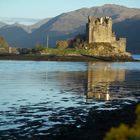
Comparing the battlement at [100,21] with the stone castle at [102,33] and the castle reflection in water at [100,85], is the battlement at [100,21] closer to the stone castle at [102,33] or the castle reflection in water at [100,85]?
the stone castle at [102,33]

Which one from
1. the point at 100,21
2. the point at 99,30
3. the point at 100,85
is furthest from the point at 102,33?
the point at 100,85

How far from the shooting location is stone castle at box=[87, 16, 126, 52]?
138 meters

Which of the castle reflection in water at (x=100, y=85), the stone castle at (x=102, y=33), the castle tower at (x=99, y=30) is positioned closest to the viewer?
the castle reflection in water at (x=100, y=85)

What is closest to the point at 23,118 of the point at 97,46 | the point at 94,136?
the point at 94,136

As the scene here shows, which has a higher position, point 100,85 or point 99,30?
point 99,30

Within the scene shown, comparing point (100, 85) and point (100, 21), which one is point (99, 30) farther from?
point (100, 85)

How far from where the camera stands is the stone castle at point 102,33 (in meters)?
138

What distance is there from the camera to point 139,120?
4117mm

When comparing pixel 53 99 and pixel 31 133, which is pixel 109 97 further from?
pixel 31 133

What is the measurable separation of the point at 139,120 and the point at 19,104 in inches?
669

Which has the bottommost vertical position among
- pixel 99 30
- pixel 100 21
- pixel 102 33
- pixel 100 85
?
pixel 100 85

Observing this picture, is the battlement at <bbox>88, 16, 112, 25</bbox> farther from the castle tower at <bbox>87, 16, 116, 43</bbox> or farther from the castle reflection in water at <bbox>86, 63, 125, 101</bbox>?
the castle reflection in water at <bbox>86, 63, 125, 101</bbox>

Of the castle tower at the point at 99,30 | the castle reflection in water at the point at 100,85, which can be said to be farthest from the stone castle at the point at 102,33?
the castle reflection in water at the point at 100,85

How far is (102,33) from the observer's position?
13975cm
